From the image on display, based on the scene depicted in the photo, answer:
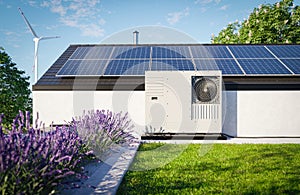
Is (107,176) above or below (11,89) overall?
below

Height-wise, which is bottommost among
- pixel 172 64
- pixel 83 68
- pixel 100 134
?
pixel 100 134

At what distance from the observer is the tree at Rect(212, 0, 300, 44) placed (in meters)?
24.5

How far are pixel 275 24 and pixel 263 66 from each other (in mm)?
16425

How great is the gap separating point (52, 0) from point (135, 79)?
842 centimetres

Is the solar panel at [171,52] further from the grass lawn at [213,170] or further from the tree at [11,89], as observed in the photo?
the tree at [11,89]

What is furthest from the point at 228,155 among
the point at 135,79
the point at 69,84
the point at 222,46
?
the point at 222,46

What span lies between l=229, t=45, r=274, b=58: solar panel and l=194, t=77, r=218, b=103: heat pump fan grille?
128 inches

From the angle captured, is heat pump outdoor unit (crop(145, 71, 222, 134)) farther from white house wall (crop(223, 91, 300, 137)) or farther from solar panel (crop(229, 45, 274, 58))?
solar panel (crop(229, 45, 274, 58))

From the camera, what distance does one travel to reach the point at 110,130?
700 centimetres

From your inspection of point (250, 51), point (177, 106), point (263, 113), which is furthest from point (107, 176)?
point (250, 51)

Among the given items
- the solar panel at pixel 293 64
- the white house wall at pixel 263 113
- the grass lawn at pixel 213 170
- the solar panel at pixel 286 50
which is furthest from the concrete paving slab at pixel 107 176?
the solar panel at pixel 286 50

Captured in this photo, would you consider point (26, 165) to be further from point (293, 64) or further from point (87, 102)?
point (293, 64)

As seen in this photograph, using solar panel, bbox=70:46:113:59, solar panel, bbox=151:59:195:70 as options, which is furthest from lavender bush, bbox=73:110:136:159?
solar panel, bbox=70:46:113:59

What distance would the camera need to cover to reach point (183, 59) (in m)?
11.4
